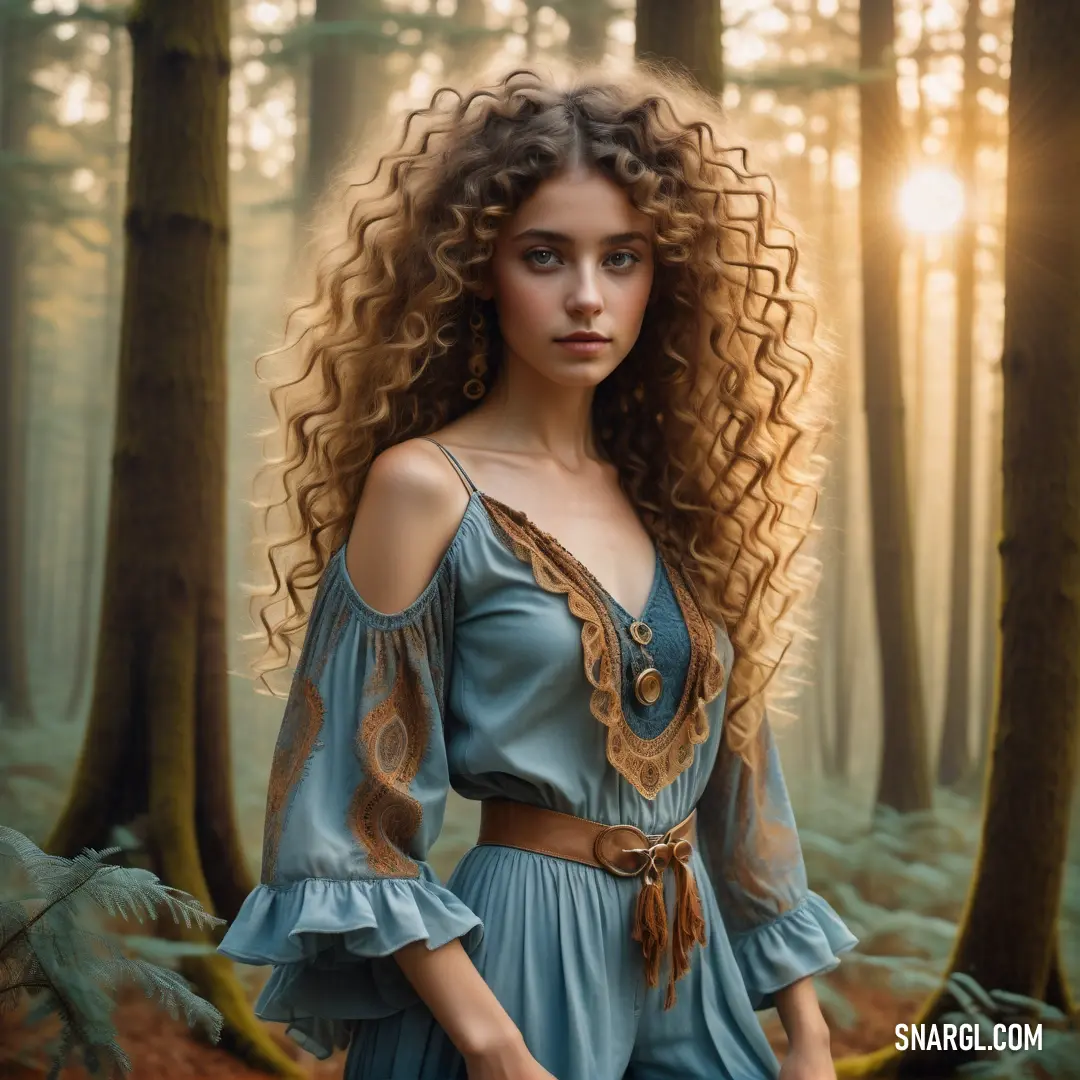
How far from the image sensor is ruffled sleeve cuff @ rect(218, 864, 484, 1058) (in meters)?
1.50

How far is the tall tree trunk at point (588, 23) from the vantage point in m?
4.59

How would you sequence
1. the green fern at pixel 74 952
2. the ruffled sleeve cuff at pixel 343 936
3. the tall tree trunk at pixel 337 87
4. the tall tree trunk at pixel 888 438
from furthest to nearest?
the tall tree trunk at pixel 337 87
the tall tree trunk at pixel 888 438
the green fern at pixel 74 952
the ruffled sleeve cuff at pixel 343 936

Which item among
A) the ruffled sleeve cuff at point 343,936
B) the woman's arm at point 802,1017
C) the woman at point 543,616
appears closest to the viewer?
the ruffled sleeve cuff at point 343,936

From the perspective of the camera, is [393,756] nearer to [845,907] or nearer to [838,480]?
[845,907]

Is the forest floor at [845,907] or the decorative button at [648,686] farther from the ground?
the decorative button at [648,686]

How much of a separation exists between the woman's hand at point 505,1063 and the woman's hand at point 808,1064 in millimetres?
457

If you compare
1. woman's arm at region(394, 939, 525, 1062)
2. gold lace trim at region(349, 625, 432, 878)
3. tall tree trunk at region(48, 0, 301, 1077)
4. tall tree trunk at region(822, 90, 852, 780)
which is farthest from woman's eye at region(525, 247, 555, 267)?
tall tree trunk at region(822, 90, 852, 780)

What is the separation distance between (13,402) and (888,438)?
10.6 ft

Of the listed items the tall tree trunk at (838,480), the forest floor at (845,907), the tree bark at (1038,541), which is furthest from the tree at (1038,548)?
the tall tree trunk at (838,480)

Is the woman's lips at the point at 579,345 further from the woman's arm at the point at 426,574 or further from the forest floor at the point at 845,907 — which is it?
the forest floor at the point at 845,907

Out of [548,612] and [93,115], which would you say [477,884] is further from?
[93,115]

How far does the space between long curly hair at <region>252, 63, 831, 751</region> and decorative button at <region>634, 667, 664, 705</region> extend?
0.23 meters

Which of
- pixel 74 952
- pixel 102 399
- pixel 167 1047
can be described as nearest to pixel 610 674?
pixel 74 952

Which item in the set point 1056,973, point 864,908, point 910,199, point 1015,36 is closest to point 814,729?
point 864,908
